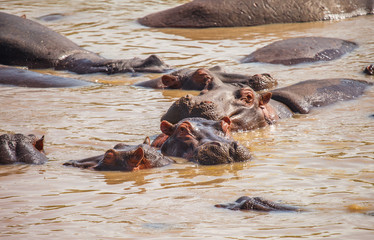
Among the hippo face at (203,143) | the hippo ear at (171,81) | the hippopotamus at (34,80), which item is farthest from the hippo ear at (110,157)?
the hippopotamus at (34,80)

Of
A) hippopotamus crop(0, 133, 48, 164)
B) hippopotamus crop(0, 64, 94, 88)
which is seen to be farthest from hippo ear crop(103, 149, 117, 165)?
hippopotamus crop(0, 64, 94, 88)

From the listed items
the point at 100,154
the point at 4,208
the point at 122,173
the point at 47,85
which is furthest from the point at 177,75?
the point at 4,208

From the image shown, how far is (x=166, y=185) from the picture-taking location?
501cm

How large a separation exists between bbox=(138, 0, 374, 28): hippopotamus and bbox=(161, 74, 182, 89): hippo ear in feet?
16.8

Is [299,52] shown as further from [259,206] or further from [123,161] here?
[259,206]

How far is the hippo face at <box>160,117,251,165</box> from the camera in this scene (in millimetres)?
5664

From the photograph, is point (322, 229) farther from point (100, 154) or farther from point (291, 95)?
point (291, 95)

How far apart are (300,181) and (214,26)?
32.1 feet

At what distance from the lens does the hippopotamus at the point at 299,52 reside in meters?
10.9

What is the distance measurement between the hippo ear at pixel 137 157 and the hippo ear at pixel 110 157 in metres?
0.15

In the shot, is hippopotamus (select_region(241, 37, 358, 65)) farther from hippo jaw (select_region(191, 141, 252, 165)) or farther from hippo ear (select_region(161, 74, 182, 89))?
hippo jaw (select_region(191, 141, 252, 165))

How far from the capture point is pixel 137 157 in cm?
546

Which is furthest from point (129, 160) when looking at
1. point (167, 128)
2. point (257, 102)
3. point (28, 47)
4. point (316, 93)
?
point (28, 47)

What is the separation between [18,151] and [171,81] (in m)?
4.01
